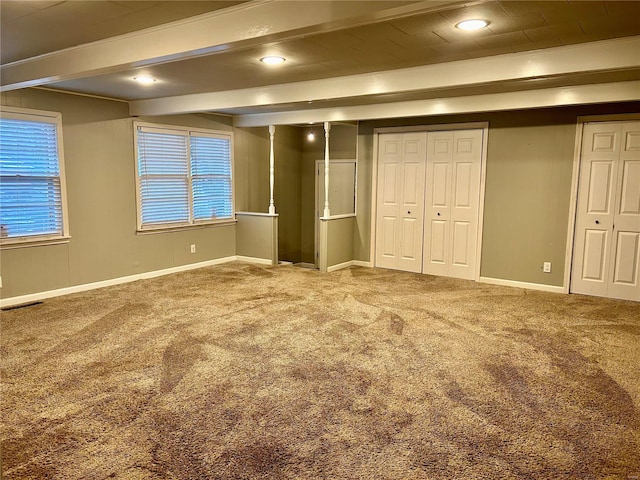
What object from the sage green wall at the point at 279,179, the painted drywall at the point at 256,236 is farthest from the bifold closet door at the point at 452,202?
the sage green wall at the point at 279,179

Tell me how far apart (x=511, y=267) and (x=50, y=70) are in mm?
5469

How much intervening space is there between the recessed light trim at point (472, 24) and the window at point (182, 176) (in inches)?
178

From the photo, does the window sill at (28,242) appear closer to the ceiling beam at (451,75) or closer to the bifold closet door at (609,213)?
the ceiling beam at (451,75)

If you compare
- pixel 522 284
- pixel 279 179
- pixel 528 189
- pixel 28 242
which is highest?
pixel 279 179

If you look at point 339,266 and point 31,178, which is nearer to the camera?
point 31,178

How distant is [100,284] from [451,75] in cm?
471

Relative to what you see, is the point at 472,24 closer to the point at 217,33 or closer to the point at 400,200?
the point at 217,33

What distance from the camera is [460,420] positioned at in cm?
266

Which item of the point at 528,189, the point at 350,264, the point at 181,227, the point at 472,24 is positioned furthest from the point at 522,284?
the point at 181,227

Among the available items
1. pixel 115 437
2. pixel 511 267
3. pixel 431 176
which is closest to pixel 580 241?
pixel 511 267

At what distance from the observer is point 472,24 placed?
9.19ft

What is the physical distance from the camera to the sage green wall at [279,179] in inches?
299

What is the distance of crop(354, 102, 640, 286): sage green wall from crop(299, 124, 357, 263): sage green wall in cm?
205

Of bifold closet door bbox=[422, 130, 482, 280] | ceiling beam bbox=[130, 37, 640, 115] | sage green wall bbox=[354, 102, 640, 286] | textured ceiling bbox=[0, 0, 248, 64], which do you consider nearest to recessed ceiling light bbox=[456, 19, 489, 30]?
ceiling beam bbox=[130, 37, 640, 115]
